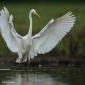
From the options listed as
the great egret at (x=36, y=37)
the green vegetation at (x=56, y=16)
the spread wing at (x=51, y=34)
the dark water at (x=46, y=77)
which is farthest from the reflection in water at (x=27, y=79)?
the green vegetation at (x=56, y=16)

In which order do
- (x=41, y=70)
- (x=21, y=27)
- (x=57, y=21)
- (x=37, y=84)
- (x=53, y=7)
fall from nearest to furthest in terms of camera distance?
(x=37, y=84) → (x=57, y=21) → (x=41, y=70) → (x=21, y=27) → (x=53, y=7)

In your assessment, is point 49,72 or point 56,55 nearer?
point 49,72

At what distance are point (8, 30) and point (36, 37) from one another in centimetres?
100

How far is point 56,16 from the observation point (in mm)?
33906

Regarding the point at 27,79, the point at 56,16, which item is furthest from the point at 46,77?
the point at 56,16

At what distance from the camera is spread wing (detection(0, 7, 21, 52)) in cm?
1780

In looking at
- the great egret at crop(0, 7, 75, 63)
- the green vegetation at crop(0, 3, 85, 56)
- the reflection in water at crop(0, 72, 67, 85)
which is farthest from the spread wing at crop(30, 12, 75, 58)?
the green vegetation at crop(0, 3, 85, 56)

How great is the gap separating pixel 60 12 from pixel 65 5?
4.19 metres

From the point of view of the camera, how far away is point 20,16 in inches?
1351

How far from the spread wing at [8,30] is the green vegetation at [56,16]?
187 inches

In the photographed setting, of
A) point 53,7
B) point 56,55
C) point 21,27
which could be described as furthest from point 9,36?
point 53,7

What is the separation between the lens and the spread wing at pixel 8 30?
17.8 meters

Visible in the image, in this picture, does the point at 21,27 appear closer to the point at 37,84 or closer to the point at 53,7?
the point at 53,7

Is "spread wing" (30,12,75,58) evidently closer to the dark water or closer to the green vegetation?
the dark water
